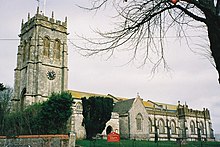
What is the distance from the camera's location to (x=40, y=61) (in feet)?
129

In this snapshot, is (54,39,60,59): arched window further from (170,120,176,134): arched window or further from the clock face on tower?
(170,120,176,134): arched window

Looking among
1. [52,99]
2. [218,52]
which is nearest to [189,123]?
[52,99]

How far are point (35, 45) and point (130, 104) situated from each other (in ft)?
57.5

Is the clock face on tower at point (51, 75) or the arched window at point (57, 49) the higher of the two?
the arched window at point (57, 49)

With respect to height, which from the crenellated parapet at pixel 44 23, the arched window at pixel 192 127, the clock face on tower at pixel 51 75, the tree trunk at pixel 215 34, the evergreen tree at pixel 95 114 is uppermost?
the crenellated parapet at pixel 44 23

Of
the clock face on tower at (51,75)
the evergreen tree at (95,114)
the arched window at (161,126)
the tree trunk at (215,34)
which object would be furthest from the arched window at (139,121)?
the tree trunk at (215,34)

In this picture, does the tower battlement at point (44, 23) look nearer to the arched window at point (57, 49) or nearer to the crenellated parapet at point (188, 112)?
the arched window at point (57, 49)

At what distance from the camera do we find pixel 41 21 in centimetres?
4169

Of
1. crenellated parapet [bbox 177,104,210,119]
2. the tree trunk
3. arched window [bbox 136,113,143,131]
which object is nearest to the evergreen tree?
arched window [bbox 136,113,143,131]

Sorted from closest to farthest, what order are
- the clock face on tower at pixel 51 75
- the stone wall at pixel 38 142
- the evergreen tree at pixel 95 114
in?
the stone wall at pixel 38 142 < the evergreen tree at pixel 95 114 < the clock face on tower at pixel 51 75

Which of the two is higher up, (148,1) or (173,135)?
(148,1)

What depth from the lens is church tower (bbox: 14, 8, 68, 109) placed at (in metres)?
38.5

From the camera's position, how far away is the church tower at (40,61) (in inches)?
1517

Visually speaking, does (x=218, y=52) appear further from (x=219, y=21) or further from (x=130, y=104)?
(x=130, y=104)
